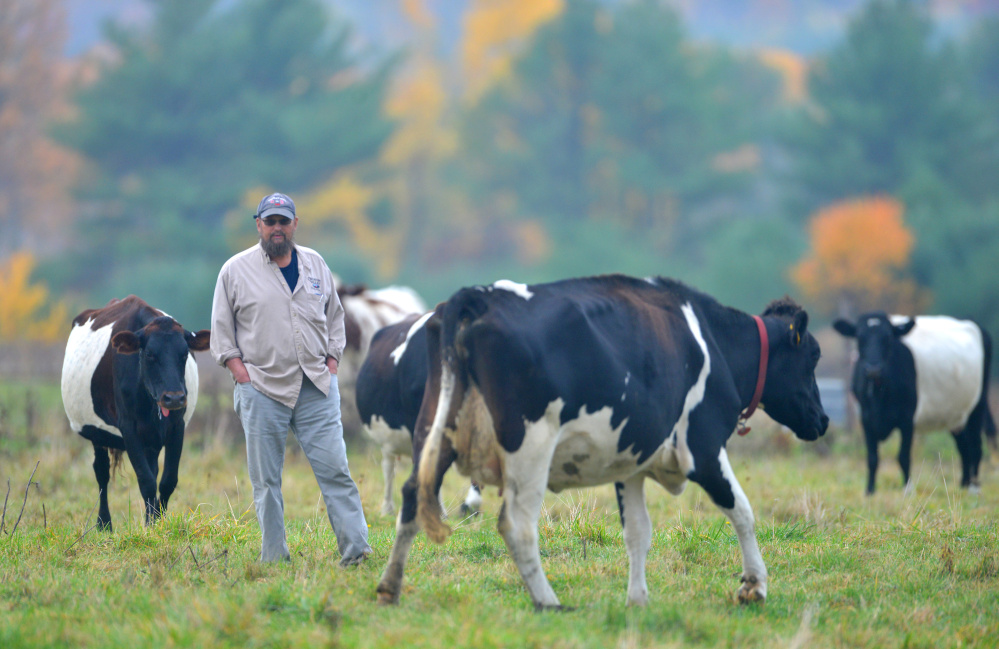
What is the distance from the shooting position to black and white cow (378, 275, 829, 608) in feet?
15.8

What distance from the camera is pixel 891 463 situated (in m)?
13.0

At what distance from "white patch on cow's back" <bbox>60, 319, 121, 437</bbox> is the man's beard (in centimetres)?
235

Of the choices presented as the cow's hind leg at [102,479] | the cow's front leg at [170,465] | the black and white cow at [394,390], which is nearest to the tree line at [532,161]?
the black and white cow at [394,390]

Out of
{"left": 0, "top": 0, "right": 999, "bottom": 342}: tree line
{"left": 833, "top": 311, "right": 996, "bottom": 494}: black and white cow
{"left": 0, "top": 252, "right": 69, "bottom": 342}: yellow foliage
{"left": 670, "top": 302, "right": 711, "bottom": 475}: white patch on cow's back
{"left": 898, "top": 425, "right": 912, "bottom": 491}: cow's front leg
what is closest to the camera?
{"left": 670, "top": 302, "right": 711, "bottom": 475}: white patch on cow's back

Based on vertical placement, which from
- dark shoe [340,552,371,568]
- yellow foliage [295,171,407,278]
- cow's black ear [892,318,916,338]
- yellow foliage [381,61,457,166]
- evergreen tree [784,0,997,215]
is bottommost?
dark shoe [340,552,371,568]

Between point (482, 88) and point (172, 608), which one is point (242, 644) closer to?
point (172, 608)

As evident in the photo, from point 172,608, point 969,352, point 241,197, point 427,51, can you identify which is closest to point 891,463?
point 969,352

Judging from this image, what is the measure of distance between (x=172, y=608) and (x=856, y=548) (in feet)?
14.8

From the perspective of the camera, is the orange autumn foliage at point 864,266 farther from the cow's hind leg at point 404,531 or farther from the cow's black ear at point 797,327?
the cow's hind leg at point 404,531

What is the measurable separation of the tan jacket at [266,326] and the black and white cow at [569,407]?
1.12 m

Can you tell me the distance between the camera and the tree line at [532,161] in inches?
1361

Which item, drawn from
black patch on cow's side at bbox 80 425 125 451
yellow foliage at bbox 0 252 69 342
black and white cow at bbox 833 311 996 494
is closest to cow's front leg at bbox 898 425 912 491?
black and white cow at bbox 833 311 996 494

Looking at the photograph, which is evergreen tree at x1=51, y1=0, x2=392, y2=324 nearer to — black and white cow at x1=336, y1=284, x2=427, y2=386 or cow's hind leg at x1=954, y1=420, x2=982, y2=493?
black and white cow at x1=336, y1=284, x2=427, y2=386

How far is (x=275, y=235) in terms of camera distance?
6.02 metres
